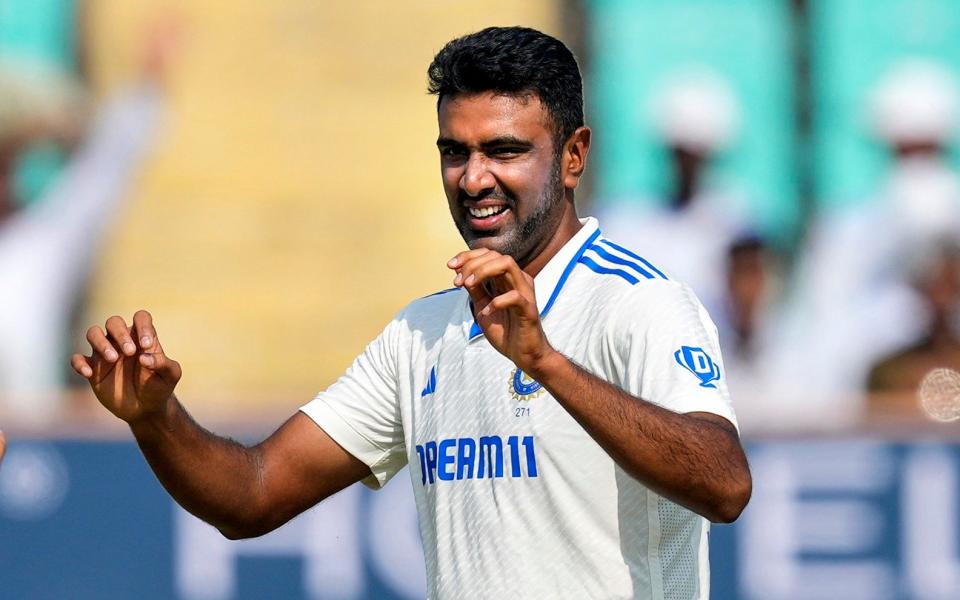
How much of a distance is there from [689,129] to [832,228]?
92cm

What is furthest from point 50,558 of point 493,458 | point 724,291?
point 493,458

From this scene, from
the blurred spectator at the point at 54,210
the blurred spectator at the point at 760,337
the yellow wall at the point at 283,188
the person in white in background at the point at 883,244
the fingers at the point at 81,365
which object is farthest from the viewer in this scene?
the yellow wall at the point at 283,188

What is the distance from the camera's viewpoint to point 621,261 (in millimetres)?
3664

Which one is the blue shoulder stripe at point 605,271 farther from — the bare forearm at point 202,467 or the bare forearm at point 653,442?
the bare forearm at point 202,467

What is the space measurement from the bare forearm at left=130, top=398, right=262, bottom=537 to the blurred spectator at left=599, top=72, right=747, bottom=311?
4.76 metres

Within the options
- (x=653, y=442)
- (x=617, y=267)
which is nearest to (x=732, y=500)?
(x=653, y=442)

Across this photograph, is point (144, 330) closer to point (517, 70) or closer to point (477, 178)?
point (477, 178)

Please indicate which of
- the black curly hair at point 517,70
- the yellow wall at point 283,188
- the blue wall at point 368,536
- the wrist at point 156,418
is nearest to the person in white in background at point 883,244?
the blue wall at point 368,536

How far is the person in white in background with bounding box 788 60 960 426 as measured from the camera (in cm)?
841

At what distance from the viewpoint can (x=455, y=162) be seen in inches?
146

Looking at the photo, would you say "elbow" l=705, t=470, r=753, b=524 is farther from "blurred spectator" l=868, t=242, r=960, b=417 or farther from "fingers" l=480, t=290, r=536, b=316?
"blurred spectator" l=868, t=242, r=960, b=417

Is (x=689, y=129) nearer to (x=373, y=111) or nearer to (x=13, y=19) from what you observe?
(x=373, y=111)

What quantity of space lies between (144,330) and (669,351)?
1.09 m

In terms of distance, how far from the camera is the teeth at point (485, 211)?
12.0 ft
